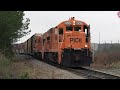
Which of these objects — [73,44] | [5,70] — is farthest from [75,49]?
[5,70]

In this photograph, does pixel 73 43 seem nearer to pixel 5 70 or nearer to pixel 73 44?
pixel 73 44

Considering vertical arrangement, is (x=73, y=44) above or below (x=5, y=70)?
above

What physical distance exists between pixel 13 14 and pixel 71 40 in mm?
12552

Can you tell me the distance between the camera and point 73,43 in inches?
920

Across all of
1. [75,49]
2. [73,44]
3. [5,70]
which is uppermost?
[73,44]

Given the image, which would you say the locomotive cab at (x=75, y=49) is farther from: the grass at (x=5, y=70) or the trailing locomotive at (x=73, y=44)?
the grass at (x=5, y=70)

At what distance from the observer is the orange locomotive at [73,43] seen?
2297 centimetres

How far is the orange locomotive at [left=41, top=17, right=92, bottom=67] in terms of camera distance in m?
23.0

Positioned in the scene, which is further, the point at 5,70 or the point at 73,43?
the point at 73,43

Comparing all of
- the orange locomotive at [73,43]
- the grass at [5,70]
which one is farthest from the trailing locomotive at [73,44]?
the grass at [5,70]

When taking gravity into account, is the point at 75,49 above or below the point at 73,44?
below

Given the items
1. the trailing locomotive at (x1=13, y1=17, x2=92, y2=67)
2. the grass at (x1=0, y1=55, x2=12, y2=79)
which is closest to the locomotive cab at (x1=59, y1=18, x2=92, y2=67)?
the trailing locomotive at (x1=13, y1=17, x2=92, y2=67)

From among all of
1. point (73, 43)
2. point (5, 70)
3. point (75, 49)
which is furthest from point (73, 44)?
point (5, 70)
